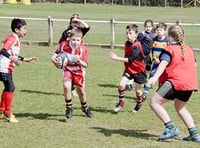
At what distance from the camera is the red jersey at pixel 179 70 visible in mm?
8305

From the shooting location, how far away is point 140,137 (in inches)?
350

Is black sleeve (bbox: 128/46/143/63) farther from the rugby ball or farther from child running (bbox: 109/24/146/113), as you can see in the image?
the rugby ball

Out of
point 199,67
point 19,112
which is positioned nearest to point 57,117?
point 19,112

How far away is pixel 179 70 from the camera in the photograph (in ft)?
27.3

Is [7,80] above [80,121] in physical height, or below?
above

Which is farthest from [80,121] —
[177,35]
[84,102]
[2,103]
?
[177,35]

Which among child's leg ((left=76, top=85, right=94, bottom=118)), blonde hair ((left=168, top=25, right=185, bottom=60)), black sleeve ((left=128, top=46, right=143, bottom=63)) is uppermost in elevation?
blonde hair ((left=168, top=25, right=185, bottom=60))

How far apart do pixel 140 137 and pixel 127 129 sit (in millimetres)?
622

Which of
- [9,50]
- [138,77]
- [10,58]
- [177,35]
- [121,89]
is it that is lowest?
[121,89]

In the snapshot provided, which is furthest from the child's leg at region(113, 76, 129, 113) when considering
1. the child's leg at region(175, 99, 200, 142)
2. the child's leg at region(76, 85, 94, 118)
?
the child's leg at region(175, 99, 200, 142)

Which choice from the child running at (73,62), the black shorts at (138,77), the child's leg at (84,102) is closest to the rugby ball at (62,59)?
the child running at (73,62)

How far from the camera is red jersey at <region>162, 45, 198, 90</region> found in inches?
327

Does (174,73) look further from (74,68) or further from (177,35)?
(74,68)

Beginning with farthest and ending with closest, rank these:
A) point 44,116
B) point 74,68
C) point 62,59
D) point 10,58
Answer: point 44,116, point 74,68, point 62,59, point 10,58
